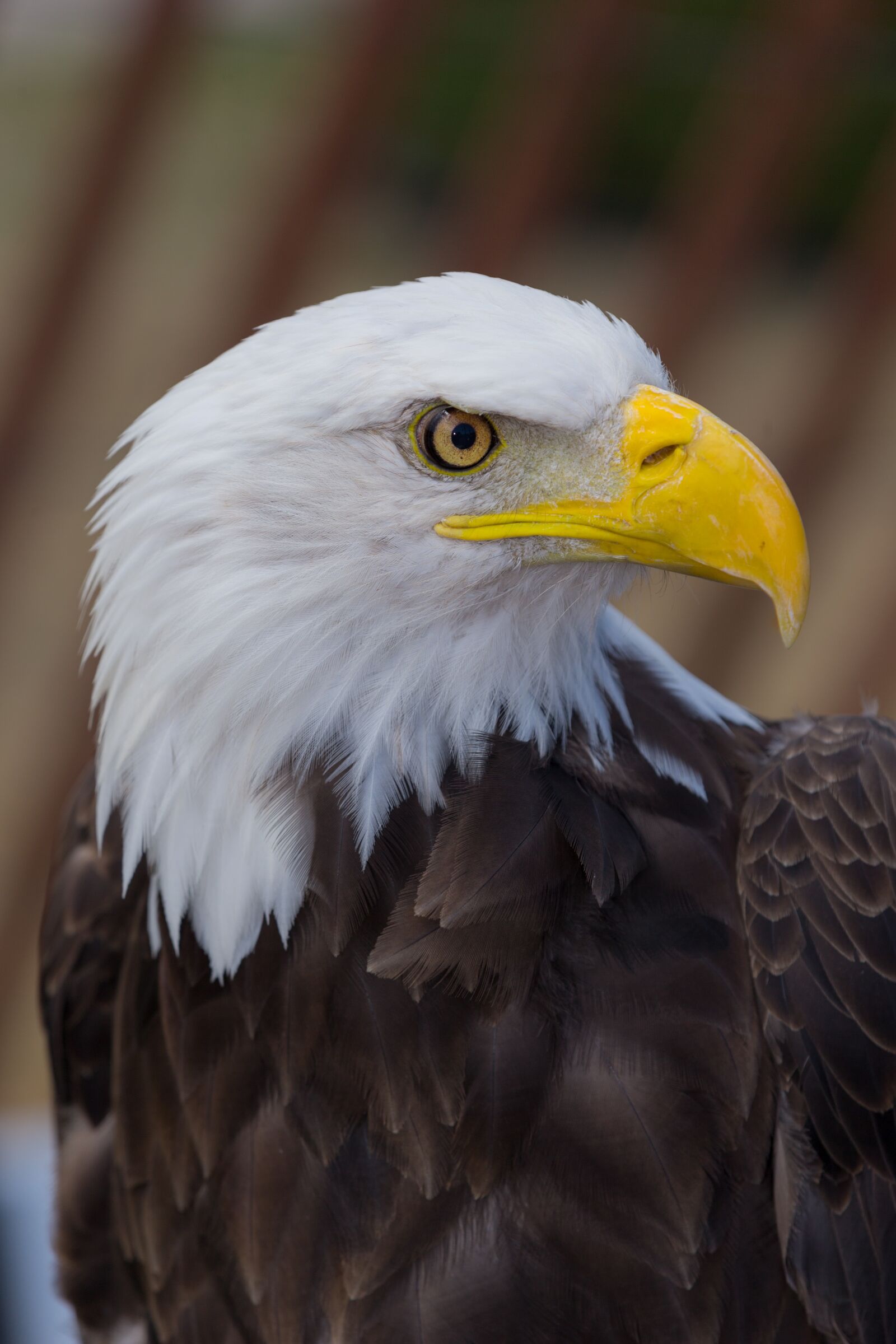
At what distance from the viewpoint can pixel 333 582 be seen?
125 cm

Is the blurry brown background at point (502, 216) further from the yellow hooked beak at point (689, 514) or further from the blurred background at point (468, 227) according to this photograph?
the yellow hooked beak at point (689, 514)

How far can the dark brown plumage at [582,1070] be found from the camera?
128 centimetres

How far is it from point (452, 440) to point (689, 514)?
8.2 inches

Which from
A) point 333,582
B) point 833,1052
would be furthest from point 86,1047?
point 833,1052

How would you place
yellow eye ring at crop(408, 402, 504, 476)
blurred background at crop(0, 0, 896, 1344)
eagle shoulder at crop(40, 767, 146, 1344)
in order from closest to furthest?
yellow eye ring at crop(408, 402, 504, 476) → eagle shoulder at crop(40, 767, 146, 1344) → blurred background at crop(0, 0, 896, 1344)

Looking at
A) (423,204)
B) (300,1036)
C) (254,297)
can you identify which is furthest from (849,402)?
(423,204)

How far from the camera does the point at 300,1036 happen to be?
1327 millimetres

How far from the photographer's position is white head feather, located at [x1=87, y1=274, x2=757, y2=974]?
120cm

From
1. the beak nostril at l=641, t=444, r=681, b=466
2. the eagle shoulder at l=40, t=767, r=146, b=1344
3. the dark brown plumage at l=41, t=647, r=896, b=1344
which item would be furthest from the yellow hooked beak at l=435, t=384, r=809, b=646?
the eagle shoulder at l=40, t=767, r=146, b=1344

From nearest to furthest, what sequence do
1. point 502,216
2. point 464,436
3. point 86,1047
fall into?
1. point 464,436
2. point 86,1047
3. point 502,216

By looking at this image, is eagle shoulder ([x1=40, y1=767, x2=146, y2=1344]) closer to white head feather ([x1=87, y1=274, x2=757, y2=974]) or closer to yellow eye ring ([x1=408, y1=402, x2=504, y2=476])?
white head feather ([x1=87, y1=274, x2=757, y2=974])

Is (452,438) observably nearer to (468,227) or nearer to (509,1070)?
(509,1070)

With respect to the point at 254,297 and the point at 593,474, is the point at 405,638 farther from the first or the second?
the point at 254,297

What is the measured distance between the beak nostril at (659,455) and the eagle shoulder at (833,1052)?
14.3 inches
